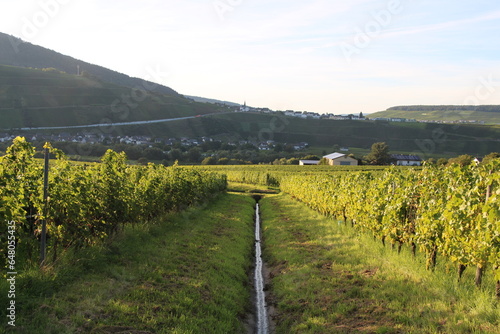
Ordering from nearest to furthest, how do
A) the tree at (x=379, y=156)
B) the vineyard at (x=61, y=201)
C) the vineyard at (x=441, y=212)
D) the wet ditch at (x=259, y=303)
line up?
1. the vineyard at (x=441, y=212)
2. the vineyard at (x=61, y=201)
3. the wet ditch at (x=259, y=303)
4. the tree at (x=379, y=156)

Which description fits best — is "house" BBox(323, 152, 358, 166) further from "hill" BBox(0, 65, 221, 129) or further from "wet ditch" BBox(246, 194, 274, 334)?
"wet ditch" BBox(246, 194, 274, 334)

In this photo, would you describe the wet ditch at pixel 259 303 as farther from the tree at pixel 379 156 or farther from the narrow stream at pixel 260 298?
the tree at pixel 379 156

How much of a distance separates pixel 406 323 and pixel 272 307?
388cm

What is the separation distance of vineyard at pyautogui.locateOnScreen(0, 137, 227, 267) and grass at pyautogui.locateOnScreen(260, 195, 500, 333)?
18.7 ft

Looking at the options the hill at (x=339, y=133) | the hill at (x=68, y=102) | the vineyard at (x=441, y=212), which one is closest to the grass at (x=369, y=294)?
the vineyard at (x=441, y=212)

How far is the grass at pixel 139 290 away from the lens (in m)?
6.79

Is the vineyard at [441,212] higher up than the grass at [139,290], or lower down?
higher up

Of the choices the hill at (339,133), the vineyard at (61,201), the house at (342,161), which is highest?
the hill at (339,133)

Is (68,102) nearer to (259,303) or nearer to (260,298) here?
(260,298)

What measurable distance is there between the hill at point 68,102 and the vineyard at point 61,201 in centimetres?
9354

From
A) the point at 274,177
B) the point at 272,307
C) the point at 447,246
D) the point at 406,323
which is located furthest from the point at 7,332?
the point at 274,177

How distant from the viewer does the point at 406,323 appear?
23.9 ft

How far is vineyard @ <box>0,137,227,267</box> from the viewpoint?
24.7 feet

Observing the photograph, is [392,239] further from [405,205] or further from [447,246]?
[447,246]
